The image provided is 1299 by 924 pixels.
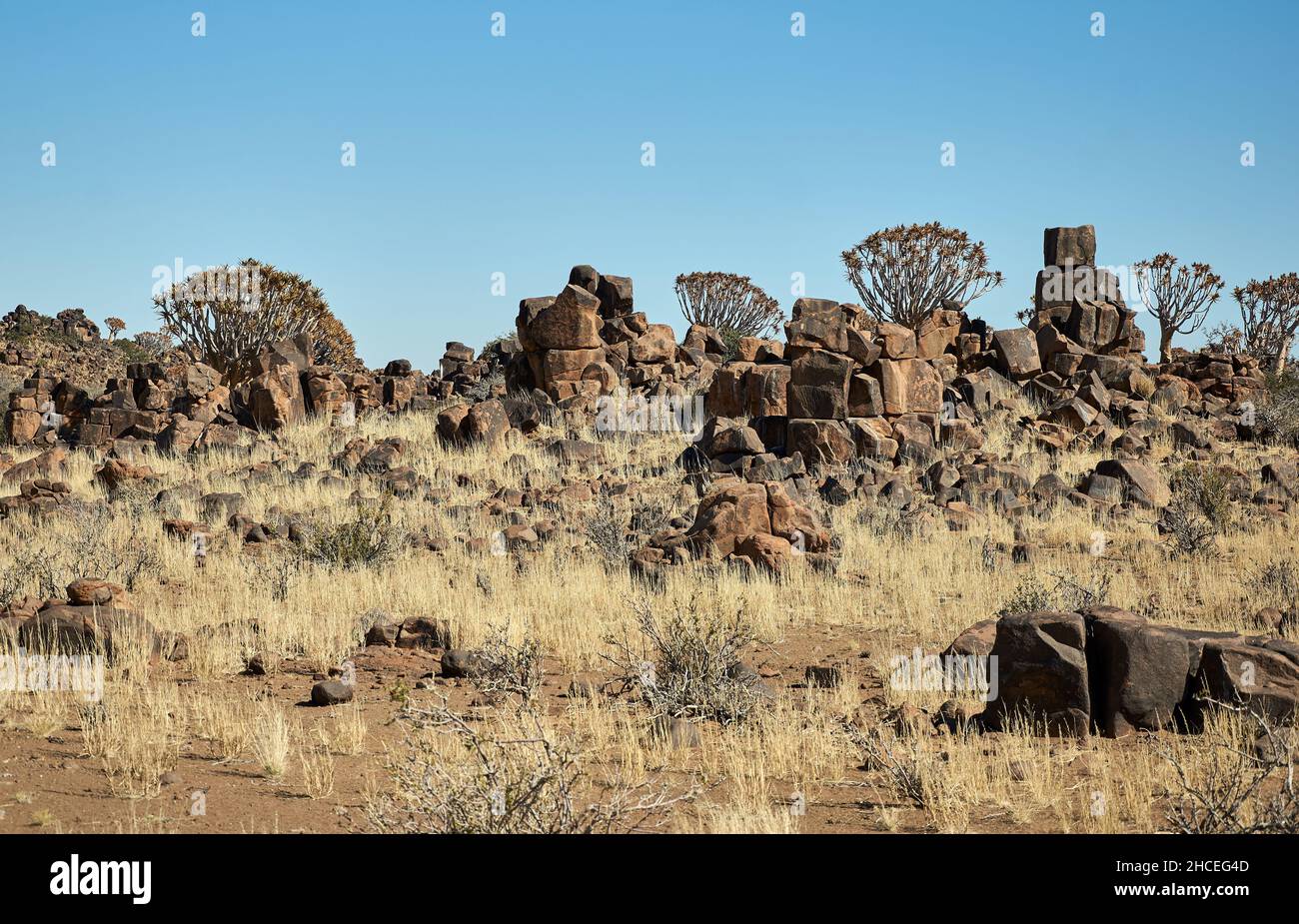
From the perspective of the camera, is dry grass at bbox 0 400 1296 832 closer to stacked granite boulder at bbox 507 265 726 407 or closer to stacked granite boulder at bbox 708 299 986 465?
stacked granite boulder at bbox 708 299 986 465

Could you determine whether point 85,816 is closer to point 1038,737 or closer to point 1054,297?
point 1038,737

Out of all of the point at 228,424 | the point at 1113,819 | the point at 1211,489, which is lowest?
the point at 1113,819

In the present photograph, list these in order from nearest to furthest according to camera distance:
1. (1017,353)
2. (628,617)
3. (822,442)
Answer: (628,617)
(822,442)
(1017,353)

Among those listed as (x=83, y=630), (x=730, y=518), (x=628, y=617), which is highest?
(x=730, y=518)

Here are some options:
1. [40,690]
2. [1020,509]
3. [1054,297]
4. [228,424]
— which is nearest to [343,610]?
[40,690]

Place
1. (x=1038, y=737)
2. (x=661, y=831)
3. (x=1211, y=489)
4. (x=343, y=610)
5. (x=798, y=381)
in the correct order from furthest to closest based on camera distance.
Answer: (x=798, y=381) → (x=1211, y=489) → (x=343, y=610) → (x=1038, y=737) → (x=661, y=831)

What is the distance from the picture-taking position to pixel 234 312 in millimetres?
32031

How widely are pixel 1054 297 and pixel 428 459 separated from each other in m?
17.6

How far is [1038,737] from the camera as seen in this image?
20.7ft

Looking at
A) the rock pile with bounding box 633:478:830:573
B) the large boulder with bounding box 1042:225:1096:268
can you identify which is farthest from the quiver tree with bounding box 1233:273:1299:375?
the rock pile with bounding box 633:478:830:573

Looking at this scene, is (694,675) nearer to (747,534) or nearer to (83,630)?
→ (83,630)

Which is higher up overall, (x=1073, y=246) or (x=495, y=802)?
(x=1073, y=246)

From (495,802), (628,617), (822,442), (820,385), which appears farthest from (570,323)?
(495,802)
